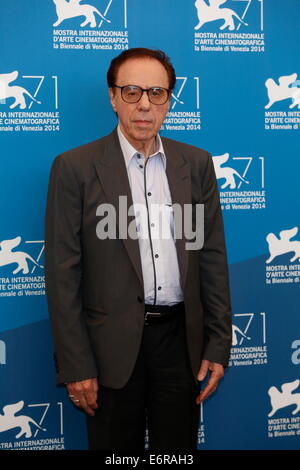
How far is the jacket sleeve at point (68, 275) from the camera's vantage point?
1721 millimetres

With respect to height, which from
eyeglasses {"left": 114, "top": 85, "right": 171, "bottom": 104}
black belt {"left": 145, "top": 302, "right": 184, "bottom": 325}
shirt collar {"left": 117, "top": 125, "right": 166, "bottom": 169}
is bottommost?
black belt {"left": 145, "top": 302, "right": 184, "bottom": 325}

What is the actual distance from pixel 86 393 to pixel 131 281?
45 cm

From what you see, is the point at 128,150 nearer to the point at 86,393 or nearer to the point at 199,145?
the point at 199,145

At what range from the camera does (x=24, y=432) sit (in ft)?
7.94

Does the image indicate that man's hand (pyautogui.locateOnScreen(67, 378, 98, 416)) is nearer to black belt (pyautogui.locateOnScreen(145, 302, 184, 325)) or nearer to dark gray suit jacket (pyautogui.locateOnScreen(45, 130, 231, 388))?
dark gray suit jacket (pyautogui.locateOnScreen(45, 130, 231, 388))

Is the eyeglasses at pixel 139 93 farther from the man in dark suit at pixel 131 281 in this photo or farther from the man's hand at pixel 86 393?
the man's hand at pixel 86 393

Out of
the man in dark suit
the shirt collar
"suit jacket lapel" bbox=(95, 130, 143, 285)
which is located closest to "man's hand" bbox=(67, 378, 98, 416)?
the man in dark suit

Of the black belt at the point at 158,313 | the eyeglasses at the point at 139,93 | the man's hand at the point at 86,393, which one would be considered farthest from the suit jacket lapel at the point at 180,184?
the man's hand at the point at 86,393

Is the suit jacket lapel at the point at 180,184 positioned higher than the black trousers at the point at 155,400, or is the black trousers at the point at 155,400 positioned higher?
the suit jacket lapel at the point at 180,184

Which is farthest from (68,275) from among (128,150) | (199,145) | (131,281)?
(199,145)

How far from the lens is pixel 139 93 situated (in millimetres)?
1769

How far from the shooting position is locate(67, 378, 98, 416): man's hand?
175 centimetres

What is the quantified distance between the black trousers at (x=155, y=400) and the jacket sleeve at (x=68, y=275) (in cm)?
16

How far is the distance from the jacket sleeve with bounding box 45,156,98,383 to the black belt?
0.24m
